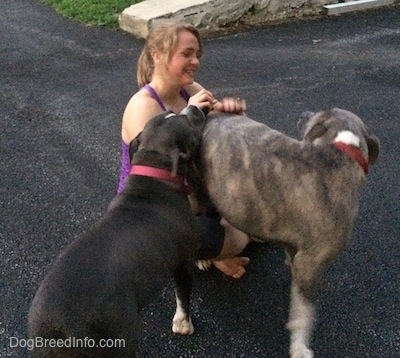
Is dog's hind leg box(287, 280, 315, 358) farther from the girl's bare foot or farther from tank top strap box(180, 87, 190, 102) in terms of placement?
tank top strap box(180, 87, 190, 102)

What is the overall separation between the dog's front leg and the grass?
564cm

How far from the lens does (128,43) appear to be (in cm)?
713

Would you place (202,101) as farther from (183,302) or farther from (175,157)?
(183,302)

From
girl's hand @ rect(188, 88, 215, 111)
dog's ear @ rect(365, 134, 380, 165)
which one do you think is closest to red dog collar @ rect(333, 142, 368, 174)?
dog's ear @ rect(365, 134, 380, 165)

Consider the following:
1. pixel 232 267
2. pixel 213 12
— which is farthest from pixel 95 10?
pixel 232 267

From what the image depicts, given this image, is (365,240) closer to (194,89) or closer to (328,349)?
(328,349)

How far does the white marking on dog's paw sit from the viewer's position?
2504 millimetres

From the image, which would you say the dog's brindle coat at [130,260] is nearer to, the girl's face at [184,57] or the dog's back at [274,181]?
the dog's back at [274,181]

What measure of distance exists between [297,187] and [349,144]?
0.30m

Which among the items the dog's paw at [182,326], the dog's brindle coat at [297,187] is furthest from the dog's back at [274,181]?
the dog's paw at [182,326]

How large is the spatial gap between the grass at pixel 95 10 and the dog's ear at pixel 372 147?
5.72 meters

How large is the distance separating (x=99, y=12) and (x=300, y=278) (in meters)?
6.48

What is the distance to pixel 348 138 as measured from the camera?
2.51 m

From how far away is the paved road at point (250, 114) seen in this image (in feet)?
9.76
